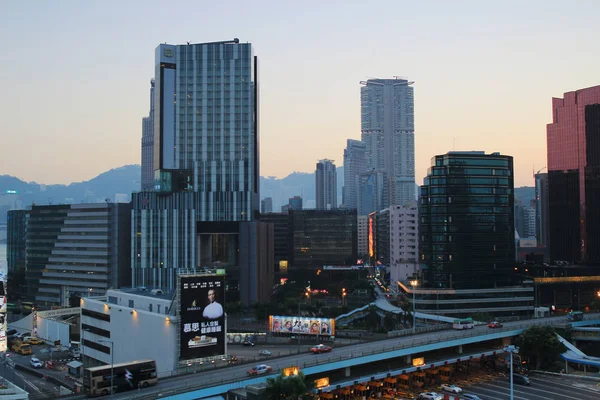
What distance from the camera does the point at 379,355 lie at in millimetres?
62812

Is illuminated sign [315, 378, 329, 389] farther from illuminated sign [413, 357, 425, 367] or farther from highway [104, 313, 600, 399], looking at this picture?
illuminated sign [413, 357, 425, 367]

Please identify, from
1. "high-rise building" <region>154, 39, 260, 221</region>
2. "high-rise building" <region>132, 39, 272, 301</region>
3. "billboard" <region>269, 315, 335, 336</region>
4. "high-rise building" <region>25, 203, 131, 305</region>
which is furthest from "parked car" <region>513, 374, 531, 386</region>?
"high-rise building" <region>25, 203, 131, 305</region>

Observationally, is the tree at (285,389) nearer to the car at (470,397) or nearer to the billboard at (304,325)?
the car at (470,397)

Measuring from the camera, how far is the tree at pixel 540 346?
7281 cm

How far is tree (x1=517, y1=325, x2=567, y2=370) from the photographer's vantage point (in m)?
72.8

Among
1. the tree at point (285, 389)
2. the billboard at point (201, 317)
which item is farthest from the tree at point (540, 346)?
the billboard at point (201, 317)

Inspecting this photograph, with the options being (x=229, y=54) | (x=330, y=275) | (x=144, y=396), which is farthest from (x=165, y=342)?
(x=330, y=275)

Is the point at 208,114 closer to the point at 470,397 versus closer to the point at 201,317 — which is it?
the point at 201,317

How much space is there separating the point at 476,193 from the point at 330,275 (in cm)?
7963

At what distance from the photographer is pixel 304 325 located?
283 ft

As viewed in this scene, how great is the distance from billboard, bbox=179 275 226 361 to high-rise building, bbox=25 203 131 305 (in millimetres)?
76136

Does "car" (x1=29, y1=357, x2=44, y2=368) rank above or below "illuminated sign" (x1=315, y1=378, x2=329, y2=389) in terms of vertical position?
below

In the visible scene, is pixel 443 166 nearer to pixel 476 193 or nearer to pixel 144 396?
pixel 476 193

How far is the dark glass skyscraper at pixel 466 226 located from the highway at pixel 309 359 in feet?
87.6
